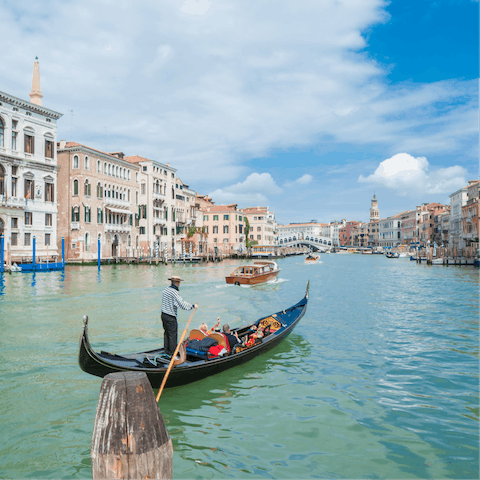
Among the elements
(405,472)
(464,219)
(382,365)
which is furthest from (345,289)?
(464,219)

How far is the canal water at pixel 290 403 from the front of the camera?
13.4 feet

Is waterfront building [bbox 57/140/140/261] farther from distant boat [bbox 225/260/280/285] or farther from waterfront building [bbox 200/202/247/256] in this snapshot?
waterfront building [bbox 200/202/247/256]

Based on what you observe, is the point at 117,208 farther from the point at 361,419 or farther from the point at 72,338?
the point at 361,419

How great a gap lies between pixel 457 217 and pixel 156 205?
1622 inches

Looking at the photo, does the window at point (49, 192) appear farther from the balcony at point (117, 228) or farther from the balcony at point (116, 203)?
the balcony at point (117, 228)

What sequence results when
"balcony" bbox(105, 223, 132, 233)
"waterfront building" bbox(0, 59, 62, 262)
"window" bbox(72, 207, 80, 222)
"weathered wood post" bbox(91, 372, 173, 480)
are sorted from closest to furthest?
"weathered wood post" bbox(91, 372, 173, 480), "waterfront building" bbox(0, 59, 62, 262), "window" bbox(72, 207, 80, 222), "balcony" bbox(105, 223, 132, 233)

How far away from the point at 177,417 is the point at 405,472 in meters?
2.53

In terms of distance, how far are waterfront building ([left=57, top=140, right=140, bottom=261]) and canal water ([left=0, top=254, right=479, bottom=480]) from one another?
2428 centimetres

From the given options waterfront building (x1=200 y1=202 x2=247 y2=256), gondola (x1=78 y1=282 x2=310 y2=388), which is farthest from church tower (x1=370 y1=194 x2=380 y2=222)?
gondola (x1=78 y1=282 x2=310 y2=388)

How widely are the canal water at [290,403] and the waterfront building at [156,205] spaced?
32.2 meters

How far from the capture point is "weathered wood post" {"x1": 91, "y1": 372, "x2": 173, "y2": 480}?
220 cm

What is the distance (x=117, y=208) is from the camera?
39094 millimetres

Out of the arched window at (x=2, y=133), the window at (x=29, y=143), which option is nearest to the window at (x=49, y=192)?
the window at (x=29, y=143)

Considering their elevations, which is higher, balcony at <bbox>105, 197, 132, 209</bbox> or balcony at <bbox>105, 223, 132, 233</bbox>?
balcony at <bbox>105, 197, 132, 209</bbox>
